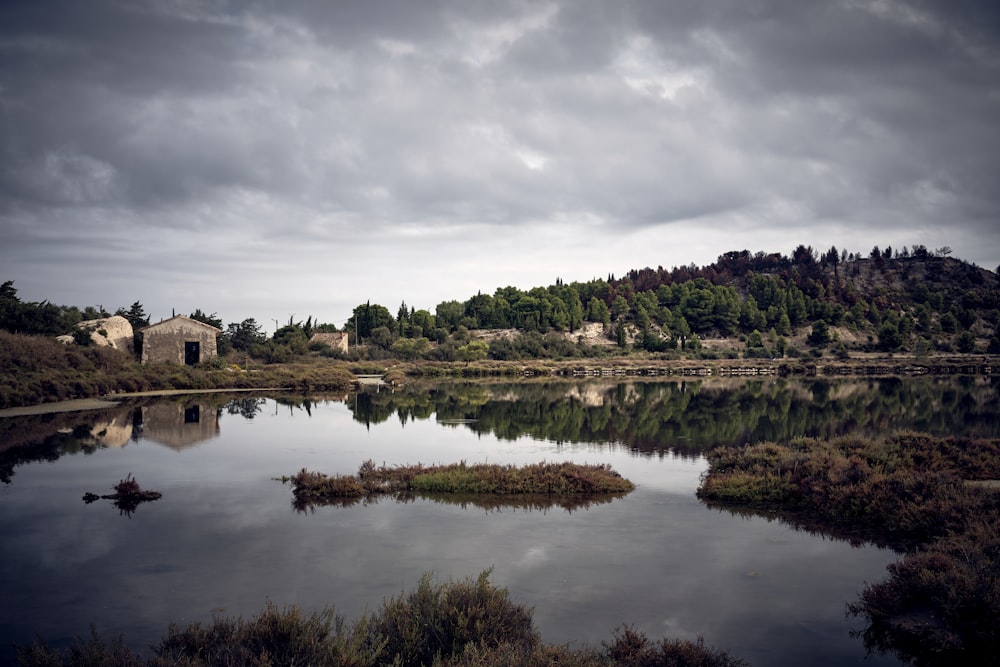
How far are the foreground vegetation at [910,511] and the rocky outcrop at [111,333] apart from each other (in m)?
54.9

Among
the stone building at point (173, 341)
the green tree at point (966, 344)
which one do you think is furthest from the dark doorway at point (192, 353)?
the green tree at point (966, 344)

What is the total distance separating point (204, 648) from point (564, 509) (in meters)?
9.20

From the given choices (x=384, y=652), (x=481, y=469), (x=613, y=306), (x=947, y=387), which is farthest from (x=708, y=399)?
(x=613, y=306)

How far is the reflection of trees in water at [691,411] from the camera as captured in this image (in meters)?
28.6

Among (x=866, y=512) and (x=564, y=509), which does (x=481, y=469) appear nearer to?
(x=564, y=509)

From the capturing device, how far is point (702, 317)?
152750 mm

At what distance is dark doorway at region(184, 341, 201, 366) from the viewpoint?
62594 millimetres

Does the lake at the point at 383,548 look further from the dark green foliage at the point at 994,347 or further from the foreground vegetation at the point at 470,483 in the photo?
the dark green foliage at the point at 994,347

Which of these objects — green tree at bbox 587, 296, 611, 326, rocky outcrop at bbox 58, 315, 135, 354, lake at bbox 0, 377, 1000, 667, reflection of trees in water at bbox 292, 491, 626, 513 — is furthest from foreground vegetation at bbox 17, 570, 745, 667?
green tree at bbox 587, 296, 611, 326

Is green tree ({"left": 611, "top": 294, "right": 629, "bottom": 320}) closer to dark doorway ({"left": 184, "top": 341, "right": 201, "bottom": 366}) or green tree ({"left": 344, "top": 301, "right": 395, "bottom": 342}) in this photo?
green tree ({"left": 344, "top": 301, "right": 395, "bottom": 342})

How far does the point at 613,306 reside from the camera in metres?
156

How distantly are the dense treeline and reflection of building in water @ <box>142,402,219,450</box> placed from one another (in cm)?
4727

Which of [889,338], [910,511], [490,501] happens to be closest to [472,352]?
[889,338]

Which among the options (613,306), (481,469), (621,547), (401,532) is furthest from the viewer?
(613,306)
